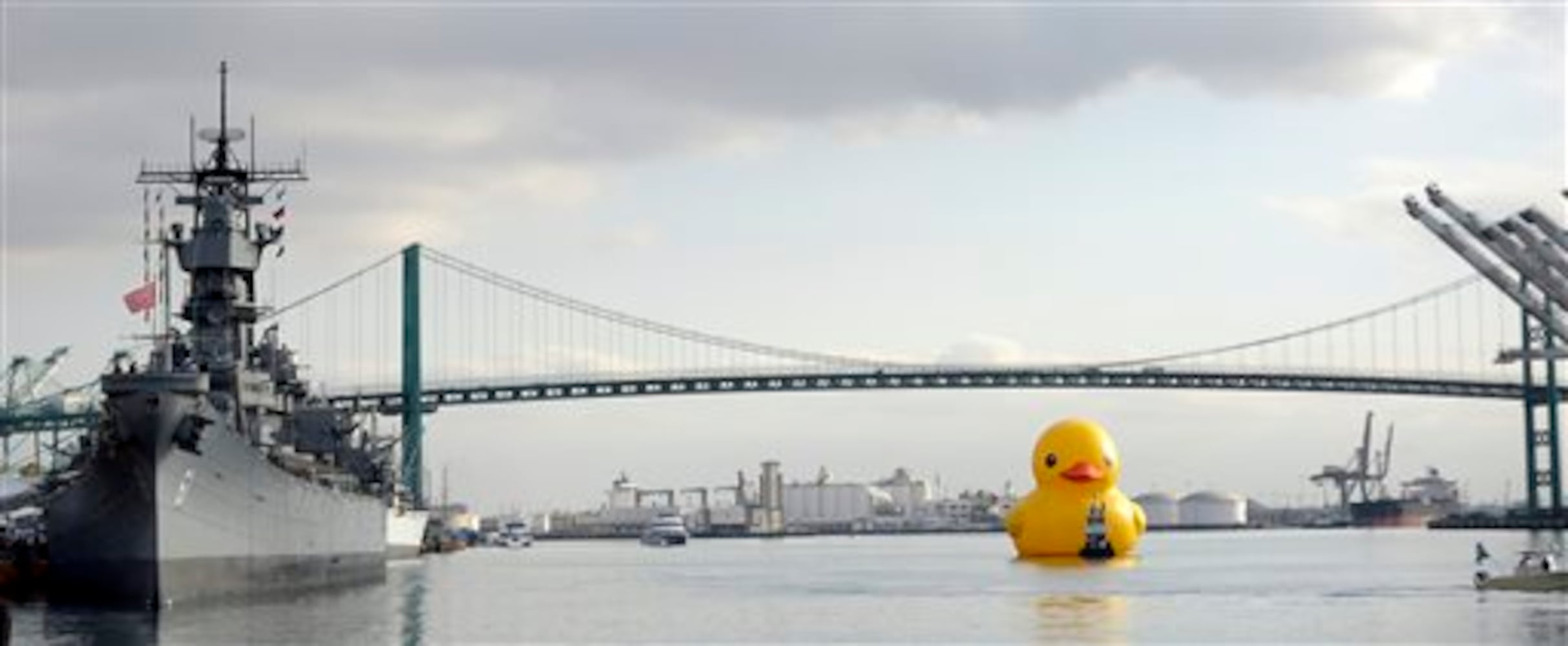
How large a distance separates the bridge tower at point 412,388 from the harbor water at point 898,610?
33987mm

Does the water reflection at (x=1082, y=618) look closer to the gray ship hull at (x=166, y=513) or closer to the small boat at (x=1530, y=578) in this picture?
the small boat at (x=1530, y=578)

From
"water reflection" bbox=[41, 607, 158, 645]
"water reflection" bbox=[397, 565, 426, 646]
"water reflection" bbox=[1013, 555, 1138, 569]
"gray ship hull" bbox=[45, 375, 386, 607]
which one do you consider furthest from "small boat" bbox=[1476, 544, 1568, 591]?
"water reflection" bbox=[41, 607, 158, 645]

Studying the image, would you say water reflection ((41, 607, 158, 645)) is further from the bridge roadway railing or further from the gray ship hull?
the bridge roadway railing

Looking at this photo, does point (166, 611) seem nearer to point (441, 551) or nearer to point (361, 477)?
point (361, 477)

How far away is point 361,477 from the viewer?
3056 inches

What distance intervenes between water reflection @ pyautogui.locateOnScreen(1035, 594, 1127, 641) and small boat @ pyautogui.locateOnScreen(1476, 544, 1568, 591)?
922 cm

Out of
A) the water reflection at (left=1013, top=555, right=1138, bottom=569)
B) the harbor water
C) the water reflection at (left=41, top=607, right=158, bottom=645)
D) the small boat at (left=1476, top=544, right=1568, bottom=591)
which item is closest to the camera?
the water reflection at (left=41, top=607, right=158, bottom=645)

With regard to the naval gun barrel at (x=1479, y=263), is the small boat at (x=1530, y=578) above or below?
below

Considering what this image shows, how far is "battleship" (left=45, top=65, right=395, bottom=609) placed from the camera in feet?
169

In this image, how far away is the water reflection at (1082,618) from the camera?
39938 millimetres

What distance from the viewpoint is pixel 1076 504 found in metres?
68.4

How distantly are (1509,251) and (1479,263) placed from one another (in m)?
3.17

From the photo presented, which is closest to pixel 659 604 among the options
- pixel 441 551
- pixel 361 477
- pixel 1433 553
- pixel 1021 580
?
pixel 1021 580

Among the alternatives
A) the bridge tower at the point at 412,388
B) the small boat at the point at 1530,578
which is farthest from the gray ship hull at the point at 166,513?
the bridge tower at the point at 412,388
